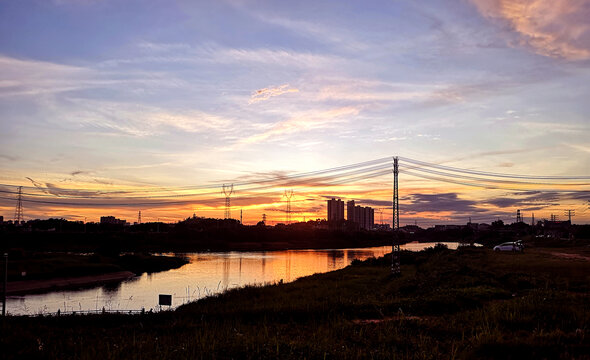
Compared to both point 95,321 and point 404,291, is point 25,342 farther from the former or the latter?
point 404,291

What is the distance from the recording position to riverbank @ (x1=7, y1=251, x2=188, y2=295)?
63.0 meters

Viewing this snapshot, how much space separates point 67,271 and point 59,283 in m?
7.02

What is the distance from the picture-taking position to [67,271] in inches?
2862

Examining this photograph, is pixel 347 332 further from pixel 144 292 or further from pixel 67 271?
pixel 67 271

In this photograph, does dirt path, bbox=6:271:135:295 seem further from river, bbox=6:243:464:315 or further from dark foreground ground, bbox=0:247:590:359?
dark foreground ground, bbox=0:247:590:359

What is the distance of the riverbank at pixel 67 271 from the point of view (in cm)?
6303

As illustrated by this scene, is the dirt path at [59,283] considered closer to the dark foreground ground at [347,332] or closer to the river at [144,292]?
the river at [144,292]

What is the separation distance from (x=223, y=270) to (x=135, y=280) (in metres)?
17.1

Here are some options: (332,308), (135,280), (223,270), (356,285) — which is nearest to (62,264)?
(135,280)

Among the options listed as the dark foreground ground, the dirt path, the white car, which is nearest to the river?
the dirt path

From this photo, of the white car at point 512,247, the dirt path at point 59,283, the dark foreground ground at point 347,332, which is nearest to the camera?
the dark foreground ground at point 347,332

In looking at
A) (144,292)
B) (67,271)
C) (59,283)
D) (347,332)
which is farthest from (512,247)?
(67,271)

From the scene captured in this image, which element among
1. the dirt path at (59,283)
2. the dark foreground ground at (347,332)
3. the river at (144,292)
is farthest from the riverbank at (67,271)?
the dark foreground ground at (347,332)

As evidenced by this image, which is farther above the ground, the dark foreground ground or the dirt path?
the dark foreground ground
